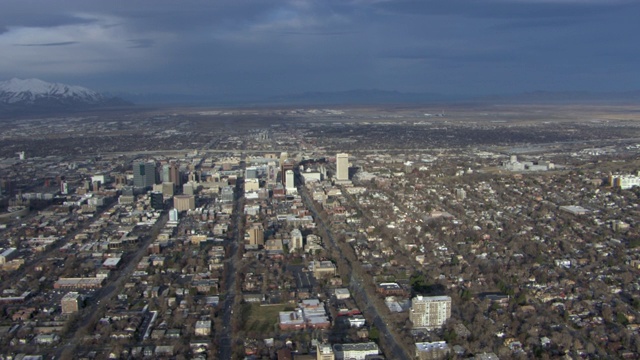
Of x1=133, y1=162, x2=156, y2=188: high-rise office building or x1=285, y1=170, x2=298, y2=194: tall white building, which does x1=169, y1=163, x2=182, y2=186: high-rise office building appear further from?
x1=285, y1=170, x2=298, y2=194: tall white building

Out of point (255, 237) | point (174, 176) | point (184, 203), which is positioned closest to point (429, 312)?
point (255, 237)

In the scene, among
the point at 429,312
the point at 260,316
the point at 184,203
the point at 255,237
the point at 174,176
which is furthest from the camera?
the point at 174,176

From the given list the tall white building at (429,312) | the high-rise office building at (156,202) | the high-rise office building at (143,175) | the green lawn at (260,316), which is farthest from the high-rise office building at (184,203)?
the tall white building at (429,312)

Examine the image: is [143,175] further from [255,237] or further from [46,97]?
[46,97]

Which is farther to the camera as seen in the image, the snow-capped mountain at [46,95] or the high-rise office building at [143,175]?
the snow-capped mountain at [46,95]

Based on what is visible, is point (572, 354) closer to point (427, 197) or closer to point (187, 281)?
point (187, 281)

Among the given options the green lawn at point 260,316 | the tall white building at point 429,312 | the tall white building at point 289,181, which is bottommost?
the green lawn at point 260,316

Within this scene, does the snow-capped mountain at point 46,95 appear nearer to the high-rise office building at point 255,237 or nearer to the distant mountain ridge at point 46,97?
the distant mountain ridge at point 46,97
